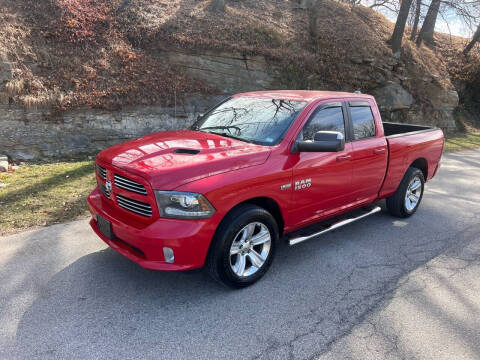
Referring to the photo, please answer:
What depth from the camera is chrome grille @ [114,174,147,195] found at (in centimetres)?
306

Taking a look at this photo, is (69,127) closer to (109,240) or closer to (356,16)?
(109,240)

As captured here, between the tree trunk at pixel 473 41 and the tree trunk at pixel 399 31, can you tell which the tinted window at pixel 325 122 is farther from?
the tree trunk at pixel 473 41

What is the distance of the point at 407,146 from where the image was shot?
17.2 ft

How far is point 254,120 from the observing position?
4.10m

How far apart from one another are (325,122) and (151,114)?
6591 mm

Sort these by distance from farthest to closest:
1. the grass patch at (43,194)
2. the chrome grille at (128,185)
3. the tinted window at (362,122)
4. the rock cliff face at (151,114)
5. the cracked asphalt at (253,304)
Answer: the rock cliff face at (151,114) → the grass patch at (43,194) → the tinted window at (362,122) → the chrome grille at (128,185) → the cracked asphalt at (253,304)

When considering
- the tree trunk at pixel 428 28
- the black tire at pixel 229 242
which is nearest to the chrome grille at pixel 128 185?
the black tire at pixel 229 242

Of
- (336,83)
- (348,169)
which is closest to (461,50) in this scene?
(336,83)

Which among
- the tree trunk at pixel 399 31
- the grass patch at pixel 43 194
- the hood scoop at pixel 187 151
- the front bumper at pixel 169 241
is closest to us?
the front bumper at pixel 169 241

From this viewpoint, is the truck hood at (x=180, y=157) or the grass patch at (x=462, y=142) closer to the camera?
the truck hood at (x=180, y=157)

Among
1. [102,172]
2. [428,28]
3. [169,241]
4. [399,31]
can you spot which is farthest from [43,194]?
[428,28]

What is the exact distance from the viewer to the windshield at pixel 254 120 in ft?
12.5

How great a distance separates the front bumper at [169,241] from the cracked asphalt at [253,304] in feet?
1.39

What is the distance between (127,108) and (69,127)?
5.07 ft
